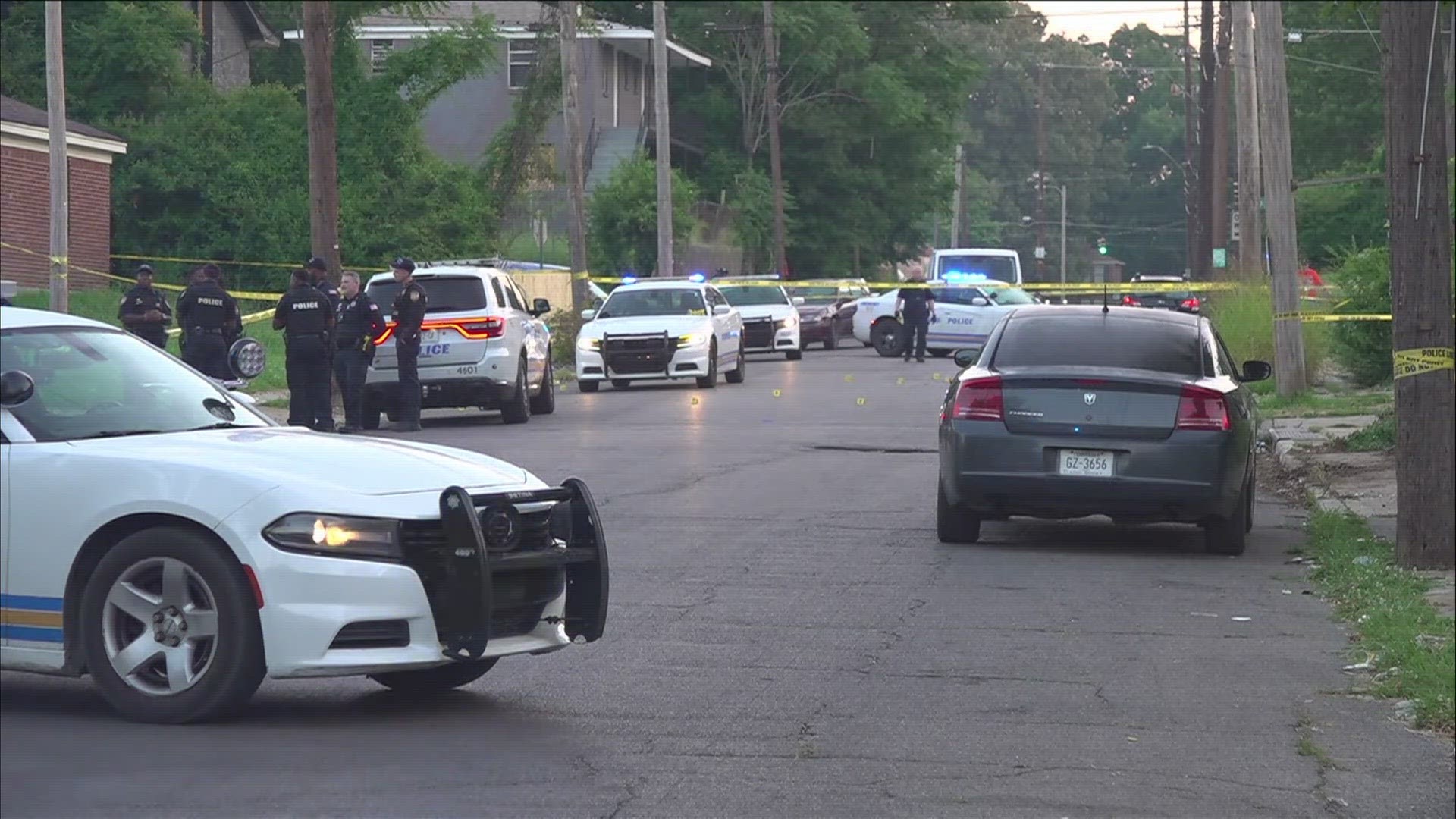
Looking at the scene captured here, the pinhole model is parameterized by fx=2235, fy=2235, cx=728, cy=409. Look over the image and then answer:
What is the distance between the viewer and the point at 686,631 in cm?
1050

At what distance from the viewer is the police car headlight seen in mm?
7824

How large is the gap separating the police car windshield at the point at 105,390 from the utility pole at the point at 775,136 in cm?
5554

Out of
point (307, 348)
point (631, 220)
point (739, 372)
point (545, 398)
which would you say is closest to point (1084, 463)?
point (307, 348)

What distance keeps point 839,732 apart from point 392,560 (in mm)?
1750

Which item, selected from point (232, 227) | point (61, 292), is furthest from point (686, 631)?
point (232, 227)

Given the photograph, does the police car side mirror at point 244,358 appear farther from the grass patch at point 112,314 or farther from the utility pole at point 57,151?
the grass patch at point 112,314

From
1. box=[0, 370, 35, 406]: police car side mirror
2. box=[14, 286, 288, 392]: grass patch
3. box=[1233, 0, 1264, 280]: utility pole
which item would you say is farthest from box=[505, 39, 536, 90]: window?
box=[0, 370, 35, 406]: police car side mirror

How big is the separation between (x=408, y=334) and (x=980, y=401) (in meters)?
11.1

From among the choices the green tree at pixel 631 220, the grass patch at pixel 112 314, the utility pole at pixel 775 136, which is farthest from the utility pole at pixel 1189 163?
the grass patch at pixel 112 314

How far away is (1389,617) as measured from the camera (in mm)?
10766

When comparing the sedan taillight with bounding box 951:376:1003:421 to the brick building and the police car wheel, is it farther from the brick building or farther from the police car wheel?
the brick building

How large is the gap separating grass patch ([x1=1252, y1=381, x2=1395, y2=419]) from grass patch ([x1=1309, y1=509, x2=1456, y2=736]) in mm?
9467

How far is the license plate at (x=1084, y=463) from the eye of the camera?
13.4 m

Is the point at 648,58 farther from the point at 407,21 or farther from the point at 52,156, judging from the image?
the point at 52,156
